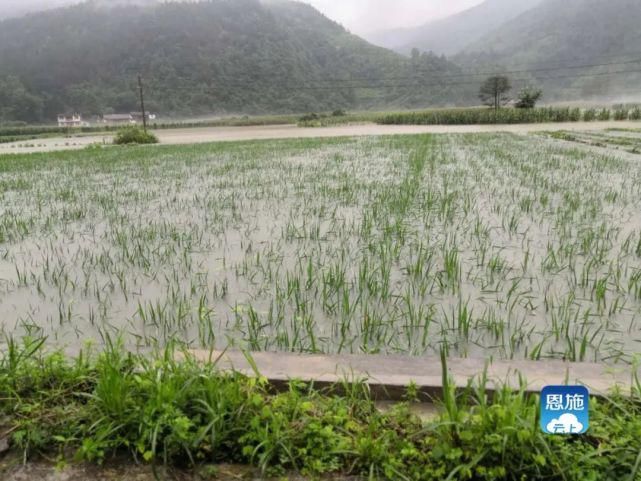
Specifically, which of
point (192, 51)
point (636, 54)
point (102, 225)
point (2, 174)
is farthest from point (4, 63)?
point (636, 54)

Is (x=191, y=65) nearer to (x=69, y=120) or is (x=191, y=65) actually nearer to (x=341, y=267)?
(x=69, y=120)

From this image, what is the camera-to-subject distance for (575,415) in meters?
1.22

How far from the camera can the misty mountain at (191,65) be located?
8538cm

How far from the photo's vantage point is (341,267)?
3777 millimetres

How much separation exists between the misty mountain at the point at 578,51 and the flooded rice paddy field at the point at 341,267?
10270 cm

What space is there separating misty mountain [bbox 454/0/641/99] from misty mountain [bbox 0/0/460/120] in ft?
72.3

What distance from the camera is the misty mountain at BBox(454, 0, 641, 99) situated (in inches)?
3678

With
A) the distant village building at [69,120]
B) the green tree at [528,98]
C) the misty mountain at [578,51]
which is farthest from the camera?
the misty mountain at [578,51]

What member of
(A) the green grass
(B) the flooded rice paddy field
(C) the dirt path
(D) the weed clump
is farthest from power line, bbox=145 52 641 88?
(B) the flooded rice paddy field

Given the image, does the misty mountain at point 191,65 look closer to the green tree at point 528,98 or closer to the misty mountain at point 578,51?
the misty mountain at point 578,51

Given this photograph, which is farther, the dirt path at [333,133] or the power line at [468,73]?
the power line at [468,73]

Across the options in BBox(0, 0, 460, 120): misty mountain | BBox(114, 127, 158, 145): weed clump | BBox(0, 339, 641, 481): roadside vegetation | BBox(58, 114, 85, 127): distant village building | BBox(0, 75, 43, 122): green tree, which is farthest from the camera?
BBox(0, 0, 460, 120): misty mountain

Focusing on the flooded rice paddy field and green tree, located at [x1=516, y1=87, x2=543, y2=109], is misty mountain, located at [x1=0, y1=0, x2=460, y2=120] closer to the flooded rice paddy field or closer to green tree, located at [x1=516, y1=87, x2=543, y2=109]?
green tree, located at [x1=516, y1=87, x2=543, y2=109]

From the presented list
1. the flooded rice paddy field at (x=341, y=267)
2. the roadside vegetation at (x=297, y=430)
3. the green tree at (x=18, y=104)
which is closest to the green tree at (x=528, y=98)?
the flooded rice paddy field at (x=341, y=267)
